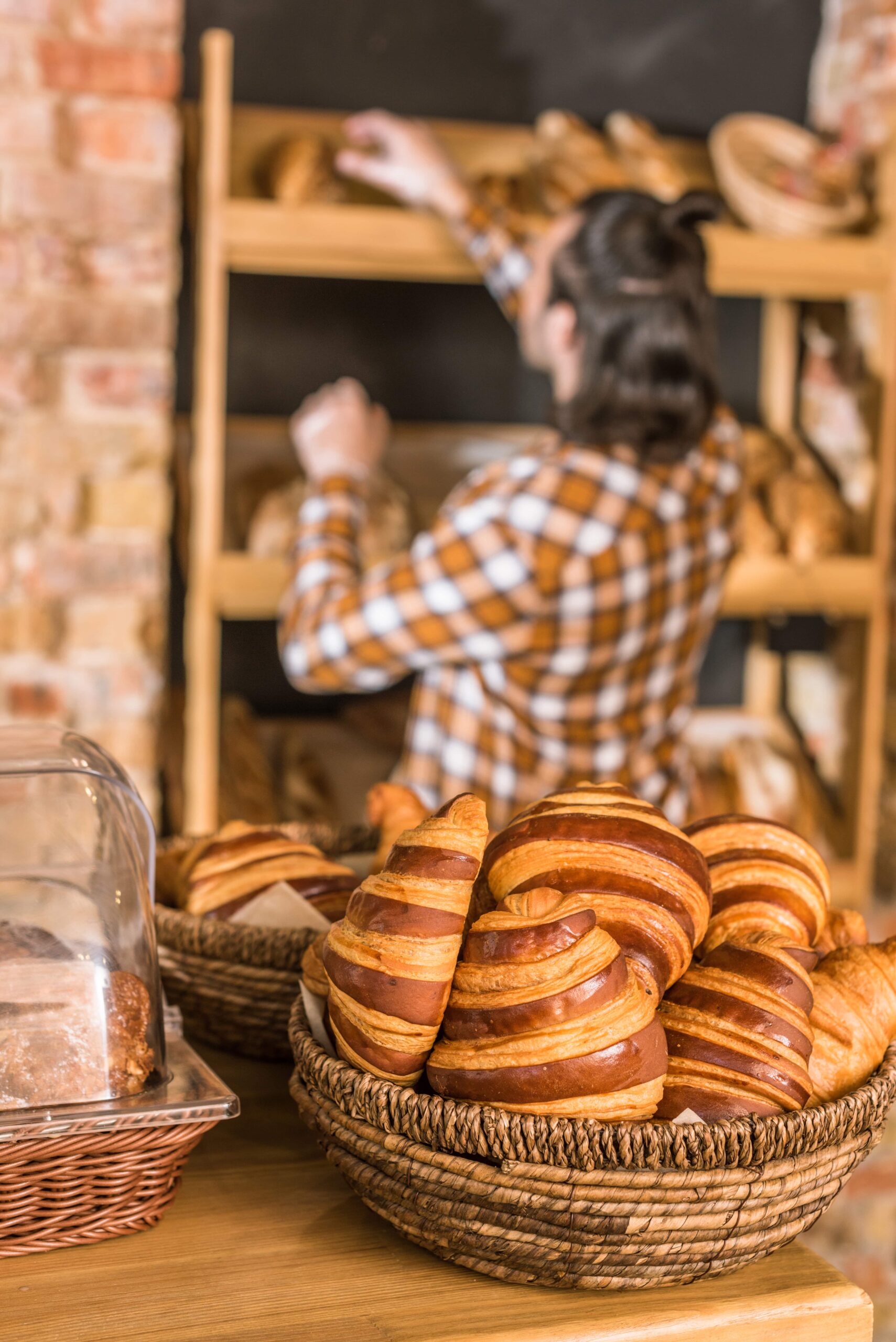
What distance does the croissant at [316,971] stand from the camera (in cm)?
74

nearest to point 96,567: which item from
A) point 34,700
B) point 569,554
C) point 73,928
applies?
point 34,700

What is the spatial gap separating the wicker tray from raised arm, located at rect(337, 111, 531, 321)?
1571 millimetres

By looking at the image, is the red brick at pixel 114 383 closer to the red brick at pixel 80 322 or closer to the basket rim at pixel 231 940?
the red brick at pixel 80 322

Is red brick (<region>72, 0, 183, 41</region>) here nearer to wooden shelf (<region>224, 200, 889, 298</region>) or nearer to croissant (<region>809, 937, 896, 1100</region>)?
wooden shelf (<region>224, 200, 889, 298</region>)

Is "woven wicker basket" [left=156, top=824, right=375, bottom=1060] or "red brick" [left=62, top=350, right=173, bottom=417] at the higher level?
"red brick" [left=62, top=350, right=173, bottom=417]

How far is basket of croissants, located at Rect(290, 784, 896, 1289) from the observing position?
0.61m

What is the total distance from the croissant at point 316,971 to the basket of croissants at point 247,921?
92mm

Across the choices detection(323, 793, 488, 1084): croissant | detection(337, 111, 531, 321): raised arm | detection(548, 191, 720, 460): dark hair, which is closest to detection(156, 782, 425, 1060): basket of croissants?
detection(323, 793, 488, 1084): croissant

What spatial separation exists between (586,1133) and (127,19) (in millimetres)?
1771

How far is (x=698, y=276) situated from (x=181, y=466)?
2.96 ft

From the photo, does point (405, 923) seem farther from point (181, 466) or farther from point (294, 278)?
point (294, 278)

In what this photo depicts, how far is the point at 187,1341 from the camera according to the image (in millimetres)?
599

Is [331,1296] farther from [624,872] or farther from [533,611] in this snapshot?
[533,611]

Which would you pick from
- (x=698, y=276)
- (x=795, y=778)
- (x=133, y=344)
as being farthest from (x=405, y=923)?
(x=795, y=778)
